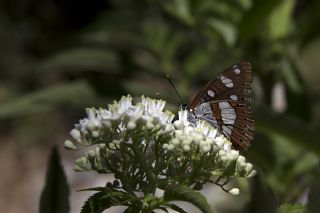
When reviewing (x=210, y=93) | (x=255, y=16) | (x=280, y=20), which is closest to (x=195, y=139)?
(x=210, y=93)

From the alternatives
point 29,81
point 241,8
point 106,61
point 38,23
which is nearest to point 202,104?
point 241,8

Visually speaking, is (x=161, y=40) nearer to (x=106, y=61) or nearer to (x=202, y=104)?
Result: (x=106, y=61)

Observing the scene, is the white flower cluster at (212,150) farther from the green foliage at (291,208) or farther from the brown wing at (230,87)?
the brown wing at (230,87)

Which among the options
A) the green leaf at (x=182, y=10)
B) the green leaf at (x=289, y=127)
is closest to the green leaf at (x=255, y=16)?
the green leaf at (x=182, y=10)

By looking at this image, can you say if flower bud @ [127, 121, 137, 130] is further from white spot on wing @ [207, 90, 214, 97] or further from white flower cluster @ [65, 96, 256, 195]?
white spot on wing @ [207, 90, 214, 97]

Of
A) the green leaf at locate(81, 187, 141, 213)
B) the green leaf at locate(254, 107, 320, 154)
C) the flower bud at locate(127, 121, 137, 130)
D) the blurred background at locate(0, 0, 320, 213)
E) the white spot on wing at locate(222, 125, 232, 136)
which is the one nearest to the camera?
the green leaf at locate(81, 187, 141, 213)

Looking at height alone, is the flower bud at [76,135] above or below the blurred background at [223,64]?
below

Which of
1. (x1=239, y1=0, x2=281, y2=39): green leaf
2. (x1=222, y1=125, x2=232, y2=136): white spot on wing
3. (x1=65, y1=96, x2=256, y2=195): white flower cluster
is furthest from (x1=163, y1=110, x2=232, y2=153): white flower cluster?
(x1=239, y1=0, x2=281, y2=39): green leaf
